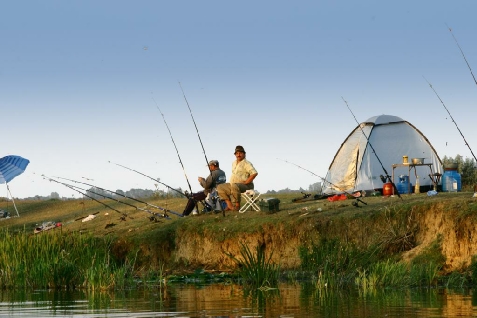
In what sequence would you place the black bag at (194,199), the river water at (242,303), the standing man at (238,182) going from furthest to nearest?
the black bag at (194,199) < the standing man at (238,182) < the river water at (242,303)

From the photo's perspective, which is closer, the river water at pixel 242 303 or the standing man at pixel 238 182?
the river water at pixel 242 303

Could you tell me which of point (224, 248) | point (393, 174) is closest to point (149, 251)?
point (224, 248)

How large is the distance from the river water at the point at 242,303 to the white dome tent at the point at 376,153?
11.6 metres

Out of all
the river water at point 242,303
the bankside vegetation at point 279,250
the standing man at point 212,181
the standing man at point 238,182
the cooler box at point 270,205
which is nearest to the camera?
the river water at point 242,303

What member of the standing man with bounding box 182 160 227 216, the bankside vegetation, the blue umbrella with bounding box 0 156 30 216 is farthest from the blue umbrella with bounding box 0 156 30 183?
the standing man with bounding box 182 160 227 216

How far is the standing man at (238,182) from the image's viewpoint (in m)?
22.3

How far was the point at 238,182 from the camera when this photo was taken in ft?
73.4

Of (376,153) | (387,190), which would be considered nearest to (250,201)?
(387,190)

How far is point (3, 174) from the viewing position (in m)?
33.5

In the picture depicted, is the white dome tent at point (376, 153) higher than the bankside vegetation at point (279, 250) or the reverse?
higher

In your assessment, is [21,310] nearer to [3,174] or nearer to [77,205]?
[3,174]

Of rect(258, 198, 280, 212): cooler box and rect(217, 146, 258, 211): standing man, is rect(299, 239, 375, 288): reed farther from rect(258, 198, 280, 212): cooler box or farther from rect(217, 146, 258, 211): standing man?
rect(217, 146, 258, 211): standing man

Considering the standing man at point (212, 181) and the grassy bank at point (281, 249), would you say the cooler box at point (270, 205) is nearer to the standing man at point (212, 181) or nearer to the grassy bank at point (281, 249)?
the grassy bank at point (281, 249)

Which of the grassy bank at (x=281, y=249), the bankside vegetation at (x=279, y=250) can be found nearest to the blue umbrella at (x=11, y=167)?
the grassy bank at (x=281, y=249)
